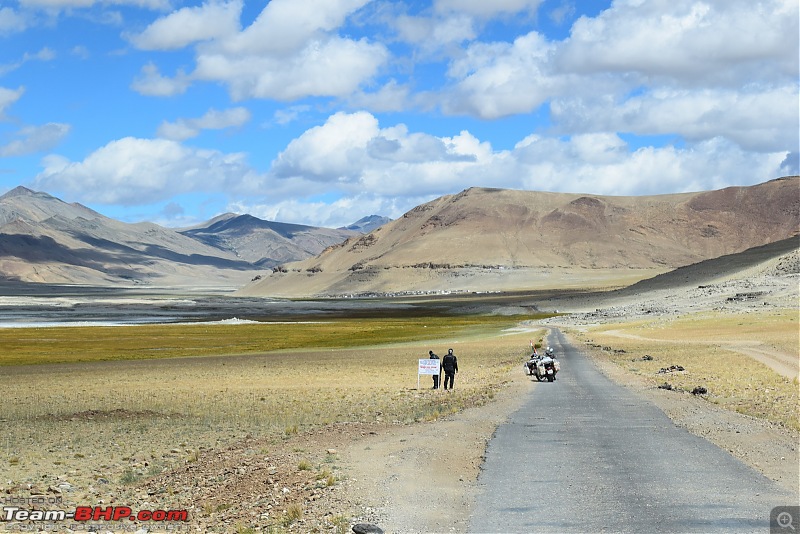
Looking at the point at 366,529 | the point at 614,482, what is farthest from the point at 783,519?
the point at 366,529

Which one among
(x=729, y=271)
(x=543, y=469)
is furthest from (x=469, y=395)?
(x=729, y=271)

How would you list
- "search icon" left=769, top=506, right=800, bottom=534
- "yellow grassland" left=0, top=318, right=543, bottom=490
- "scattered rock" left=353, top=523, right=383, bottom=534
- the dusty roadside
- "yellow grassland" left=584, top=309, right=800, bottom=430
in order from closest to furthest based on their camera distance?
"search icon" left=769, top=506, right=800, bottom=534, "scattered rock" left=353, top=523, right=383, bottom=534, the dusty roadside, "yellow grassland" left=0, top=318, right=543, bottom=490, "yellow grassland" left=584, top=309, right=800, bottom=430

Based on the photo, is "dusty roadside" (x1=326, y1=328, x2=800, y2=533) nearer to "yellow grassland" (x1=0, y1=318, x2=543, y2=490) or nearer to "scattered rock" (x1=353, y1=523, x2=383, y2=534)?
"scattered rock" (x1=353, y1=523, x2=383, y2=534)

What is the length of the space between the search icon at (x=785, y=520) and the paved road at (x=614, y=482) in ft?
0.65

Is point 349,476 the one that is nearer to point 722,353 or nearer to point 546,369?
point 546,369

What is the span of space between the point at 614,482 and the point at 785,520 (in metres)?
3.05

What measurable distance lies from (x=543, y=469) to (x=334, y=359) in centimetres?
4096

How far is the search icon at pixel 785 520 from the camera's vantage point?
446 inches

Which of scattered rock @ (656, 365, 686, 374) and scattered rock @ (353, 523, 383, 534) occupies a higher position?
scattered rock @ (656, 365, 686, 374)

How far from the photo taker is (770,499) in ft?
42.2

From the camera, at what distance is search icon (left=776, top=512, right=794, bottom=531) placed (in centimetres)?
1132

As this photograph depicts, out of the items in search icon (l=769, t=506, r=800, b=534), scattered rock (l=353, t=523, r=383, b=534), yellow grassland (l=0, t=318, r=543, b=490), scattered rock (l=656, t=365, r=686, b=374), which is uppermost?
search icon (l=769, t=506, r=800, b=534)

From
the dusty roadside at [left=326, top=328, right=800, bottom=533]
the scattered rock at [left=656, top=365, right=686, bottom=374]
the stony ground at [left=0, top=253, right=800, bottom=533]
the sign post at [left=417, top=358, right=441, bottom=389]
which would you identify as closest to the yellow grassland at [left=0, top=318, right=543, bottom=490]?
the sign post at [left=417, top=358, right=441, bottom=389]

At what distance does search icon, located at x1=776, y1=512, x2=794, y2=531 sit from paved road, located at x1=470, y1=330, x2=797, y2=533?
197mm
